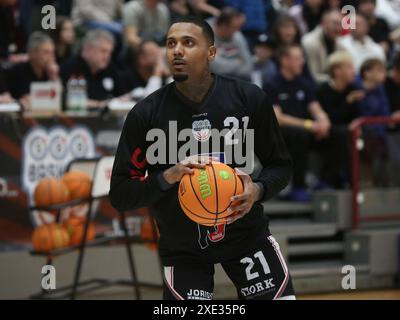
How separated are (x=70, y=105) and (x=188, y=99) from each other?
4.23 m

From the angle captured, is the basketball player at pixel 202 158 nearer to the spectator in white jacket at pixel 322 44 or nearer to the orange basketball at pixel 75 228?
the orange basketball at pixel 75 228

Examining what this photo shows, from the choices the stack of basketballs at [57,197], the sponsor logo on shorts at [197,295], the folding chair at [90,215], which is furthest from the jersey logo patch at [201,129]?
the stack of basketballs at [57,197]

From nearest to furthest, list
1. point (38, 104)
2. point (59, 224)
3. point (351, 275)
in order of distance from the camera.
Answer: point (59, 224) → point (38, 104) → point (351, 275)

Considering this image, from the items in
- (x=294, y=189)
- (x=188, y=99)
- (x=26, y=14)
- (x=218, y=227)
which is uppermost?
(x=26, y=14)

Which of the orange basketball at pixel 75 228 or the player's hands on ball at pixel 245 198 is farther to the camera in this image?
the orange basketball at pixel 75 228

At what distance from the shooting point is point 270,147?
4781 millimetres

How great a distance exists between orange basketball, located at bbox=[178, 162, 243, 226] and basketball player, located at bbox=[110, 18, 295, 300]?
0.11 meters

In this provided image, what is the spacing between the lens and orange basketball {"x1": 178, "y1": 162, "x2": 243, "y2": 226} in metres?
4.43

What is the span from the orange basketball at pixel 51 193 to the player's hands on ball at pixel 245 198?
11.6 ft

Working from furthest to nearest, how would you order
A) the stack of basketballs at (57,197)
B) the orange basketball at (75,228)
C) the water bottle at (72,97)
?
the water bottle at (72,97)
the orange basketball at (75,228)
the stack of basketballs at (57,197)

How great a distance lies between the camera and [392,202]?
1023cm

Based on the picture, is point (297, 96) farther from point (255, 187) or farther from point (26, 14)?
point (255, 187)

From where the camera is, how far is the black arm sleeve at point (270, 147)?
15.5 feet

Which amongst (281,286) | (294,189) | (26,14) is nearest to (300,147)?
(294,189)
